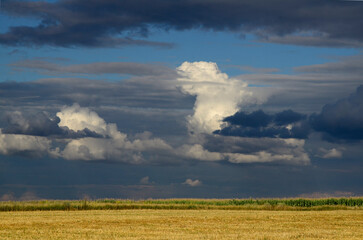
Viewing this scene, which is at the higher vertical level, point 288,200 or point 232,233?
point 288,200

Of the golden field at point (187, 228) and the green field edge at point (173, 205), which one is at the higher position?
the green field edge at point (173, 205)

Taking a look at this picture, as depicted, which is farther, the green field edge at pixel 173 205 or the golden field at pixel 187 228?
the green field edge at pixel 173 205

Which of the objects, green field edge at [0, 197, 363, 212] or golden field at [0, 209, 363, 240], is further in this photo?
green field edge at [0, 197, 363, 212]

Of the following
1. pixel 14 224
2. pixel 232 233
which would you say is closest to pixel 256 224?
pixel 232 233

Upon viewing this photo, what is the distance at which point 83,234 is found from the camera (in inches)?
1357

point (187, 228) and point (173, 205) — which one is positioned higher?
point (173, 205)

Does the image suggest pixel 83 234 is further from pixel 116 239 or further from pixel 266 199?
pixel 266 199

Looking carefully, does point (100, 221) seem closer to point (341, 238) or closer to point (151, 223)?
point (151, 223)

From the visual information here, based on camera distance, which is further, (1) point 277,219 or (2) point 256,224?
(1) point 277,219

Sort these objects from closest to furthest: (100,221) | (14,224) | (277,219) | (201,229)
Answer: (201,229) < (14,224) < (100,221) < (277,219)

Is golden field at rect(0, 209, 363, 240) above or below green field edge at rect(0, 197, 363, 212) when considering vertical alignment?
below

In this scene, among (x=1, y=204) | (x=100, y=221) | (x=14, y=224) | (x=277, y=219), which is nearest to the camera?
(x=14, y=224)

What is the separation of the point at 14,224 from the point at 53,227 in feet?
13.2

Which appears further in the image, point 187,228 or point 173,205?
point 173,205
